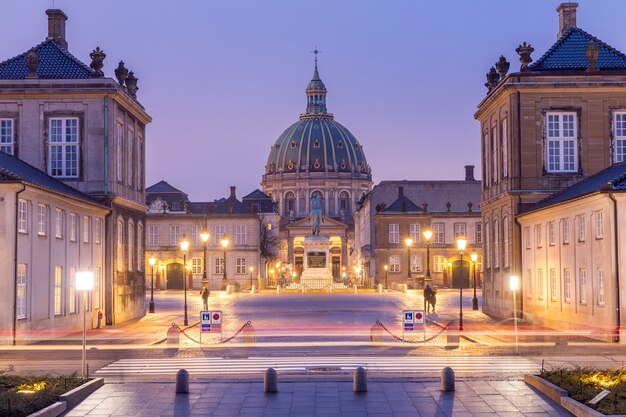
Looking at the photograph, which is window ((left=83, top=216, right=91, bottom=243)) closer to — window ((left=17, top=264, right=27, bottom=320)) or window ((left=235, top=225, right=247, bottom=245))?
window ((left=17, top=264, right=27, bottom=320))

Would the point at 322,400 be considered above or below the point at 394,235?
below

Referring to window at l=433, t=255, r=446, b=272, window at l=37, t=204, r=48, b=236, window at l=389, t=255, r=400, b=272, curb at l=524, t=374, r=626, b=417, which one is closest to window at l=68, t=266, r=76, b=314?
window at l=37, t=204, r=48, b=236

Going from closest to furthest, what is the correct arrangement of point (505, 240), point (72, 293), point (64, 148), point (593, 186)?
point (593, 186) → point (72, 293) → point (64, 148) → point (505, 240)

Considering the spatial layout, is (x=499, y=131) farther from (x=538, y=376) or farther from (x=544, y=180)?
(x=538, y=376)

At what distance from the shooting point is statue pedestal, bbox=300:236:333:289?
112 metres

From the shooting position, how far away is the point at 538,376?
72.8ft

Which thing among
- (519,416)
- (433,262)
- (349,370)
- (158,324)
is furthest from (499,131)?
(433,262)


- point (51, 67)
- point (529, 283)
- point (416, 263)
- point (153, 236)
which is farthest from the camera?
point (153, 236)

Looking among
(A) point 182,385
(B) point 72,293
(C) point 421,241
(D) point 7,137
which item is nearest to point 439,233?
(C) point 421,241

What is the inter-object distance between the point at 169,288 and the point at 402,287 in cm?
4146

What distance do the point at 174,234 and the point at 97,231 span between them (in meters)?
88.2

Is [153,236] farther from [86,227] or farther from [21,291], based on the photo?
[21,291]

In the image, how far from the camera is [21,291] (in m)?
36.9

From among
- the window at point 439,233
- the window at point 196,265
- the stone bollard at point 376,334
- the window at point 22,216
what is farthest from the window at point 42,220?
the window at point 439,233
